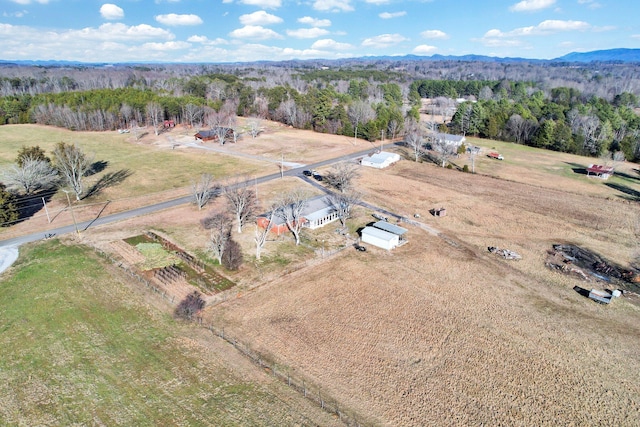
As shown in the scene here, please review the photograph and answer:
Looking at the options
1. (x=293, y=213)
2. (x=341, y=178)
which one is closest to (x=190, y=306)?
(x=293, y=213)

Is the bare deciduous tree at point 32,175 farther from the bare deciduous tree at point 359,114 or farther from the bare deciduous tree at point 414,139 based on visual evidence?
the bare deciduous tree at point 359,114

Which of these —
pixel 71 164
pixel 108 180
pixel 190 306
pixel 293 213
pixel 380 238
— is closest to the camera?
pixel 190 306

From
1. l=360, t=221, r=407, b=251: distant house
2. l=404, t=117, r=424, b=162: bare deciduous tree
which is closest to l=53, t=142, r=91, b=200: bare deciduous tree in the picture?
l=360, t=221, r=407, b=251: distant house

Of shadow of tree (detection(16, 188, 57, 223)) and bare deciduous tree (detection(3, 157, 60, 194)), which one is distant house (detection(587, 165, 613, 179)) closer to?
shadow of tree (detection(16, 188, 57, 223))

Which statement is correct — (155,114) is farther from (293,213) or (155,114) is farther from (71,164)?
(293,213)

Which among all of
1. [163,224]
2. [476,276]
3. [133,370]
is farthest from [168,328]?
[476,276]

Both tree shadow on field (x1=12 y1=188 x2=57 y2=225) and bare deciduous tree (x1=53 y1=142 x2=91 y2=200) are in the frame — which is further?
bare deciduous tree (x1=53 y1=142 x2=91 y2=200)

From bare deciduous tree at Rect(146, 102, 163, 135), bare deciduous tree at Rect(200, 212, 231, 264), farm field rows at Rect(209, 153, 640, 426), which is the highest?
bare deciduous tree at Rect(146, 102, 163, 135)
